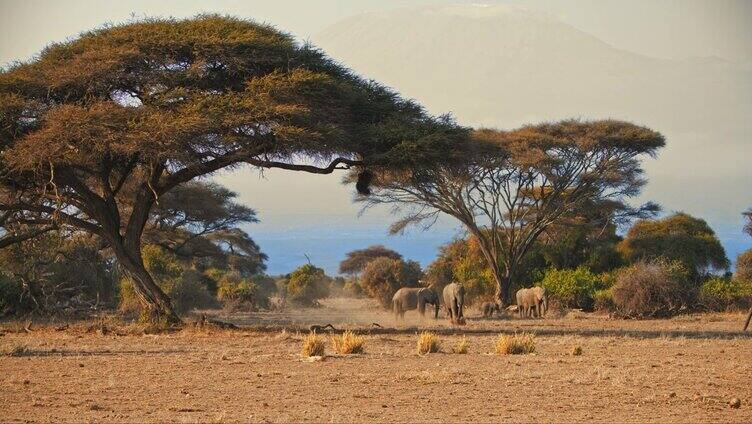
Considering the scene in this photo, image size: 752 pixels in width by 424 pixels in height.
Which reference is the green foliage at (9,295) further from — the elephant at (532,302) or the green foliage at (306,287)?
the green foliage at (306,287)

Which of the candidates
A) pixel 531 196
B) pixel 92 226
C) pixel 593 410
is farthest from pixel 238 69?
pixel 531 196

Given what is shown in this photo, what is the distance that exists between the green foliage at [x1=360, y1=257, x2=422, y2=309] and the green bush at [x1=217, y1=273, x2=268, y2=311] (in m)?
4.50

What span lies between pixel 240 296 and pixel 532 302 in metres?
13.3

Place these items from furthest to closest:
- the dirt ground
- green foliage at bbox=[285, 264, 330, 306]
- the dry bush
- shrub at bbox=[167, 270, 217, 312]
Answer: green foliage at bbox=[285, 264, 330, 306] → shrub at bbox=[167, 270, 217, 312] → the dry bush → the dirt ground

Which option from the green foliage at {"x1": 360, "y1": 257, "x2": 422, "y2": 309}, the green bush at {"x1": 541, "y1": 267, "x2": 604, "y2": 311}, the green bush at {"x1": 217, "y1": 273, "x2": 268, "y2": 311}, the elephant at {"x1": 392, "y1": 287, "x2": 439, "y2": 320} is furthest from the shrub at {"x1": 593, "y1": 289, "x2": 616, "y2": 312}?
the green bush at {"x1": 217, "y1": 273, "x2": 268, "y2": 311}

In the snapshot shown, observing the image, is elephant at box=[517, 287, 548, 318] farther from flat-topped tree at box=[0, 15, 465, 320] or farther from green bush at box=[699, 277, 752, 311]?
flat-topped tree at box=[0, 15, 465, 320]

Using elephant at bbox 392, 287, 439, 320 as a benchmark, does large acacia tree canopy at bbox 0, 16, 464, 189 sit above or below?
above

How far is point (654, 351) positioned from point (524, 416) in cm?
813

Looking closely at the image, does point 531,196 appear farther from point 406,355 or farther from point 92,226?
point 406,355

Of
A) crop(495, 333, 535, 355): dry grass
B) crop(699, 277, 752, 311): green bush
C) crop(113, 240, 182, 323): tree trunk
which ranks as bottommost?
crop(495, 333, 535, 355): dry grass

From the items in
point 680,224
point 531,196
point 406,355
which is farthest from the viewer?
point 680,224

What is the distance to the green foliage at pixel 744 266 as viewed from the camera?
129ft

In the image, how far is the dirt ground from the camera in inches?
430

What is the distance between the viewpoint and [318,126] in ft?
73.4
